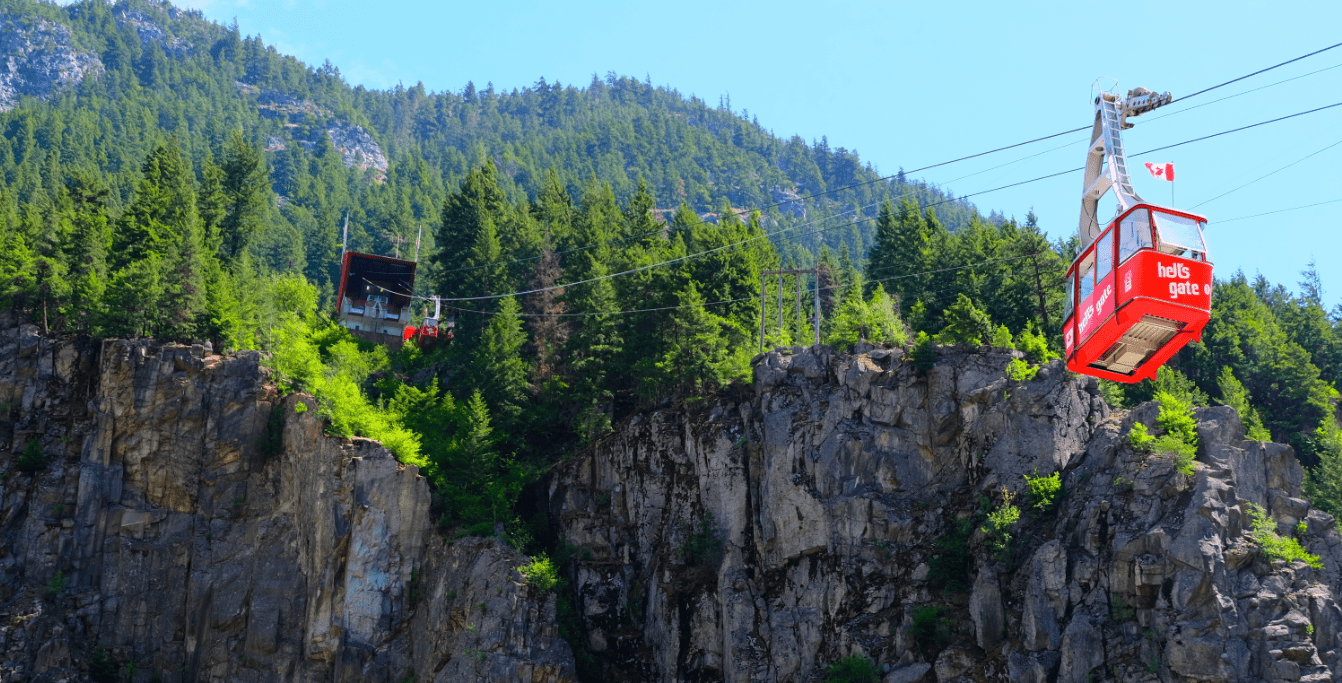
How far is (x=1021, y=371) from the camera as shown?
42656 mm

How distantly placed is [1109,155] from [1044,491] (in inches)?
539

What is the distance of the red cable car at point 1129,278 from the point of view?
27375 millimetres

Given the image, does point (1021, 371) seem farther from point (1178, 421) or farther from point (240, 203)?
point (240, 203)

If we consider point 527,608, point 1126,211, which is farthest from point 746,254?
point 1126,211

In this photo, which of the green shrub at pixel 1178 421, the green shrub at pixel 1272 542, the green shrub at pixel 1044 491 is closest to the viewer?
the green shrub at pixel 1272 542

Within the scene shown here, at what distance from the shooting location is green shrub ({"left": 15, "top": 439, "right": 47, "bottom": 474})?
50.6 metres

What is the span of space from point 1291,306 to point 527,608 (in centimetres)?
4882

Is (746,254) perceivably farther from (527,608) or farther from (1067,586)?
(1067,586)

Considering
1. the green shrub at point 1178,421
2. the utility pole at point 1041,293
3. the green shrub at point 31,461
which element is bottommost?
the green shrub at point 31,461

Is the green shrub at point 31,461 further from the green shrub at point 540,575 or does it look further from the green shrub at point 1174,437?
the green shrub at point 1174,437

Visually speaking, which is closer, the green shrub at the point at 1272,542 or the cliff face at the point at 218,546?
the green shrub at the point at 1272,542

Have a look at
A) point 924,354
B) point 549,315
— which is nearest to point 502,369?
point 549,315

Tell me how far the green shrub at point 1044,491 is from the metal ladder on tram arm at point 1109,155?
1050 cm

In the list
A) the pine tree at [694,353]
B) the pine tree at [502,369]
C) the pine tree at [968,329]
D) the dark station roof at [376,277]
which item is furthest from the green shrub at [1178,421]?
the dark station roof at [376,277]
